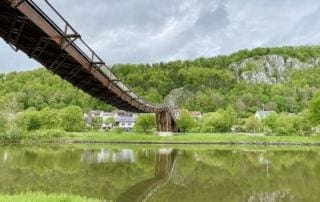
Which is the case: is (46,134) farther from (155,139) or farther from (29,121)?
(155,139)

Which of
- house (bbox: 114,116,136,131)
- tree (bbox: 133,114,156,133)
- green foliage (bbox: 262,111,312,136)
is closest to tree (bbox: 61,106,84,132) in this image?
tree (bbox: 133,114,156,133)

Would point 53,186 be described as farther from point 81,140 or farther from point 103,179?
point 81,140

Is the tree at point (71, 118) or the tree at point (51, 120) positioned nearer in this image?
the tree at point (51, 120)

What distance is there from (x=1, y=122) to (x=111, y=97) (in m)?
66.3

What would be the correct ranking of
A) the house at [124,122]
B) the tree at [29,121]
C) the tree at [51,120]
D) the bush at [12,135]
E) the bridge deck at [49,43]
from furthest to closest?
the house at [124,122] → the tree at [51,120] → the tree at [29,121] → the bush at [12,135] → the bridge deck at [49,43]

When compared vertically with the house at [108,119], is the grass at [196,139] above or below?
below

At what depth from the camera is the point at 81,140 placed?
8425cm

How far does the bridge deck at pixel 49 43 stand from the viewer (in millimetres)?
14159

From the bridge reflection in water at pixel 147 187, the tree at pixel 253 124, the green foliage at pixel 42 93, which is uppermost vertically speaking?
the green foliage at pixel 42 93

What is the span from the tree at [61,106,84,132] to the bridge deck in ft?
263

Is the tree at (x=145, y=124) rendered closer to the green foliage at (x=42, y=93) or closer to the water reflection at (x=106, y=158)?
the water reflection at (x=106, y=158)

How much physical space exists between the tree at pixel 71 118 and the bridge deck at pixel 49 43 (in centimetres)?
A: 8031

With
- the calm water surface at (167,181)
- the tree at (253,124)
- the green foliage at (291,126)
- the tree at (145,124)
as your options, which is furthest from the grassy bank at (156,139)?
the calm water surface at (167,181)

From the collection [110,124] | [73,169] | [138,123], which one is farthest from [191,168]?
[110,124]
